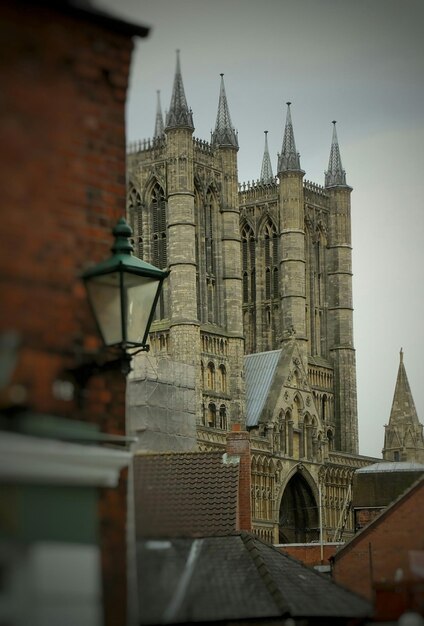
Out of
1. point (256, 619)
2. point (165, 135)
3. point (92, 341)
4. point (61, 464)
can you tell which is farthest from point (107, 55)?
point (165, 135)

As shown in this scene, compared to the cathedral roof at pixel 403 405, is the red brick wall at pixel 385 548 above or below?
below

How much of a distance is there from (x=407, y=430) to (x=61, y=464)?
80.3 m

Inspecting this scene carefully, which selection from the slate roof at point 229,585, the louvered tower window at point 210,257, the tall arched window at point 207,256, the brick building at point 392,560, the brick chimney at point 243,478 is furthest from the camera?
the louvered tower window at point 210,257

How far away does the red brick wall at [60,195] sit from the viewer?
5.99 meters

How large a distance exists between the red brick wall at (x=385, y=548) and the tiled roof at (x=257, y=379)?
5815 centimetres

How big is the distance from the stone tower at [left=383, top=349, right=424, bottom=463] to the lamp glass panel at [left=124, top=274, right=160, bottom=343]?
255ft

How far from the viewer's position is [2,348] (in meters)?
5.79

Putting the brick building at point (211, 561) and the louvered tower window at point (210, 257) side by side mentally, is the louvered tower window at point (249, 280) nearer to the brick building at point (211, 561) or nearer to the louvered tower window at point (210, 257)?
the louvered tower window at point (210, 257)

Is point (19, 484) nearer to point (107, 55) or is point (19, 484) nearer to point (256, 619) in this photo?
point (107, 55)

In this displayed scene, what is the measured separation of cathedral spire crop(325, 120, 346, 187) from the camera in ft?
289

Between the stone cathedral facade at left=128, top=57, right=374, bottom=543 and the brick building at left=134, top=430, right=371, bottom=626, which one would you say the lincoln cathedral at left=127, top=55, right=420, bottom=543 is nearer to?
the stone cathedral facade at left=128, top=57, right=374, bottom=543

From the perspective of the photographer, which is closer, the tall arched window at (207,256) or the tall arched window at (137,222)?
the tall arched window at (137,222)

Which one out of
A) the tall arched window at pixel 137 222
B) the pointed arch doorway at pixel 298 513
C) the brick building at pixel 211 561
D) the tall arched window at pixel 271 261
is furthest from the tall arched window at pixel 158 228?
the brick building at pixel 211 561

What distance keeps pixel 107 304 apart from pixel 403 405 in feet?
260
